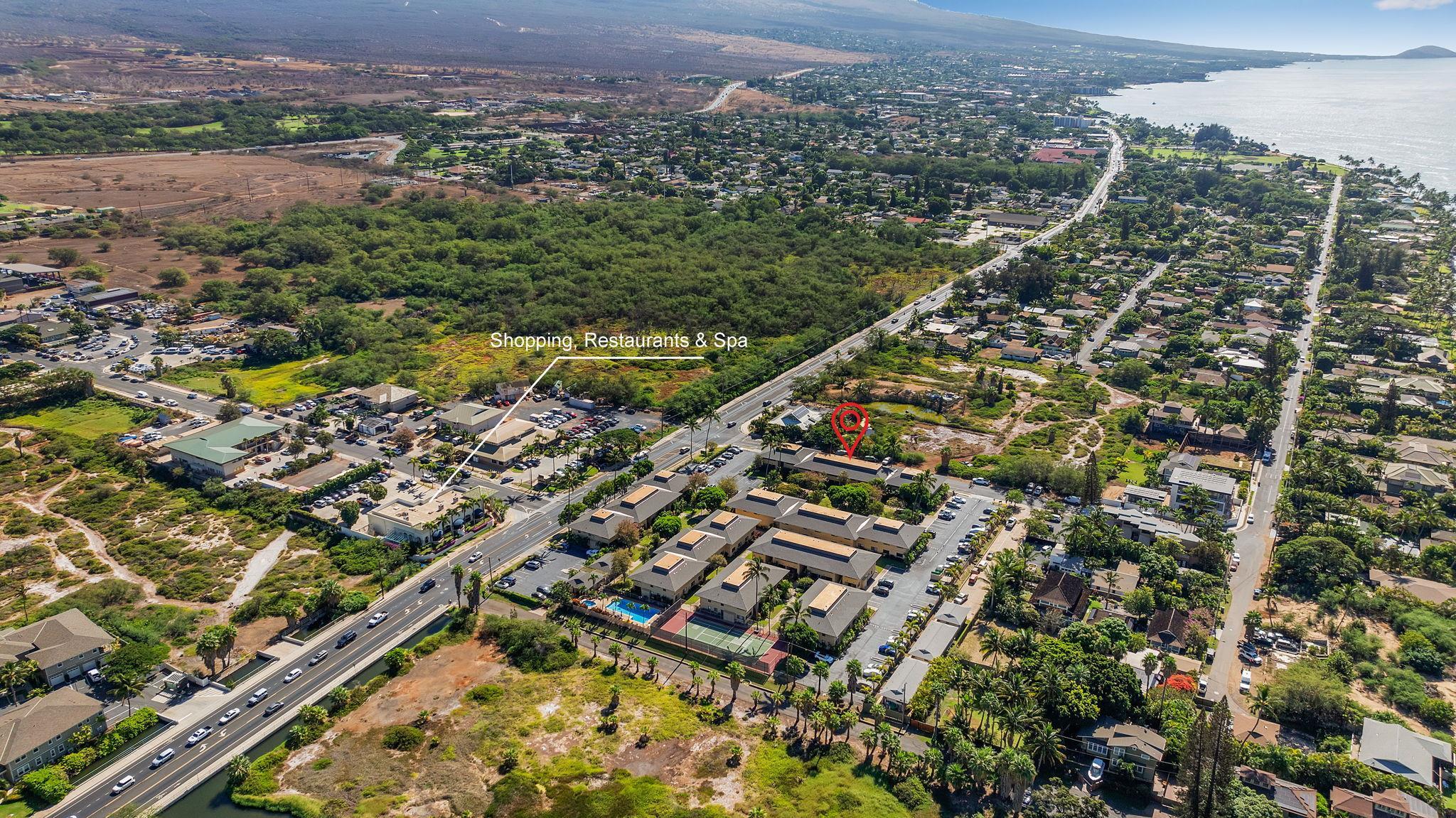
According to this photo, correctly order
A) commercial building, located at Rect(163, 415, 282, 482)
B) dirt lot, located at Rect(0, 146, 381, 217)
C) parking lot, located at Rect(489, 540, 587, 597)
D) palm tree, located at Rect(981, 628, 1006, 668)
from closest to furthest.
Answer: palm tree, located at Rect(981, 628, 1006, 668)
parking lot, located at Rect(489, 540, 587, 597)
commercial building, located at Rect(163, 415, 282, 482)
dirt lot, located at Rect(0, 146, 381, 217)

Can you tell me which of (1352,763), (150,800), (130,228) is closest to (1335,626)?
(1352,763)

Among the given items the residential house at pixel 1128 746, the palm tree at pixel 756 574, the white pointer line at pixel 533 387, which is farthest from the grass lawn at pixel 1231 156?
the residential house at pixel 1128 746

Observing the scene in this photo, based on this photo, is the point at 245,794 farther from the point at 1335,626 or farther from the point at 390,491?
the point at 1335,626

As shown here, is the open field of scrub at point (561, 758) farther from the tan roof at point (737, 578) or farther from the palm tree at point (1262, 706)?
the palm tree at point (1262, 706)

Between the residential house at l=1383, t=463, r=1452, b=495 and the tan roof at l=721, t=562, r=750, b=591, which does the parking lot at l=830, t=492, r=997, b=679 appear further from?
the residential house at l=1383, t=463, r=1452, b=495

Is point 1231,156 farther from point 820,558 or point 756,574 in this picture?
point 756,574

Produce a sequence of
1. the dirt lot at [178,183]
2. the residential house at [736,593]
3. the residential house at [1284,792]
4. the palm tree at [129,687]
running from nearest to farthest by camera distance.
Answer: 1. the residential house at [1284,792]
2. the palm tree at [129,687]
3. the residential house at [736,593]
4. the dirt lot at [178,183]

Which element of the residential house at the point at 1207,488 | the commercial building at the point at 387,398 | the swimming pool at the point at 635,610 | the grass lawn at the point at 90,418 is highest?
the residential house at the point at 1207,488

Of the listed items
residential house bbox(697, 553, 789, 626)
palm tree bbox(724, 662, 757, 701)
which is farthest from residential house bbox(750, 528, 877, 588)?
palm tree bbox(724, 662, 757, 701)
